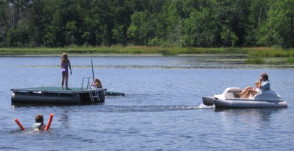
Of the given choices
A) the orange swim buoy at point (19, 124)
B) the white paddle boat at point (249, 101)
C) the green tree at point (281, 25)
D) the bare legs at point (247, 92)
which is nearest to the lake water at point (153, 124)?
the orange swim buoy at point (19, 124)

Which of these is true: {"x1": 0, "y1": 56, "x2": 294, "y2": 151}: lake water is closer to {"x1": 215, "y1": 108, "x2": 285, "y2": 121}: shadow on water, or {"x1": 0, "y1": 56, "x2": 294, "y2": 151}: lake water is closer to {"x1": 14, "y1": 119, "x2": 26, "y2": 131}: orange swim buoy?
{"x1": 215, "y1": 108, "x2": 285, "y2": 121}: shadow on water

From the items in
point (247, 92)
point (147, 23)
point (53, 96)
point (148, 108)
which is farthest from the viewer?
point (147, 23)

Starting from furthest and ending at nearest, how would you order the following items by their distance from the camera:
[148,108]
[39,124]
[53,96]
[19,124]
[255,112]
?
[53,96] < [148,108] < [255,112] < [19,124] < [39,124]

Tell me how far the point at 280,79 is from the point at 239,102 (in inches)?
908

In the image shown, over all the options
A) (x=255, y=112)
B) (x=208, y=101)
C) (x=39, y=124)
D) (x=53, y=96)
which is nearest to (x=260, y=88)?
(x=255, y=112)

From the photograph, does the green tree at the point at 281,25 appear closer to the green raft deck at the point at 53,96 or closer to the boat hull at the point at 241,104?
the green raft deck at the point at 53,96

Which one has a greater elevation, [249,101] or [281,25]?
[281,25]

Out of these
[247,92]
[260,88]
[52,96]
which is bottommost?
[52,96]

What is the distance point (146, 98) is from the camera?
40125 millimetres

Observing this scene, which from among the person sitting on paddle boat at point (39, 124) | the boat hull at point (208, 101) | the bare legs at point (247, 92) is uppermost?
the bare legs at point (247, 92)

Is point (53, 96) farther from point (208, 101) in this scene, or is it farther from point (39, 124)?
point (39, 124)

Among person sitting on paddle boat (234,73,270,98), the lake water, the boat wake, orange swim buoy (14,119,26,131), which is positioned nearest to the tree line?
the lake water

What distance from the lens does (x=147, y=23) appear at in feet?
456

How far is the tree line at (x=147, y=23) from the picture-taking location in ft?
411
